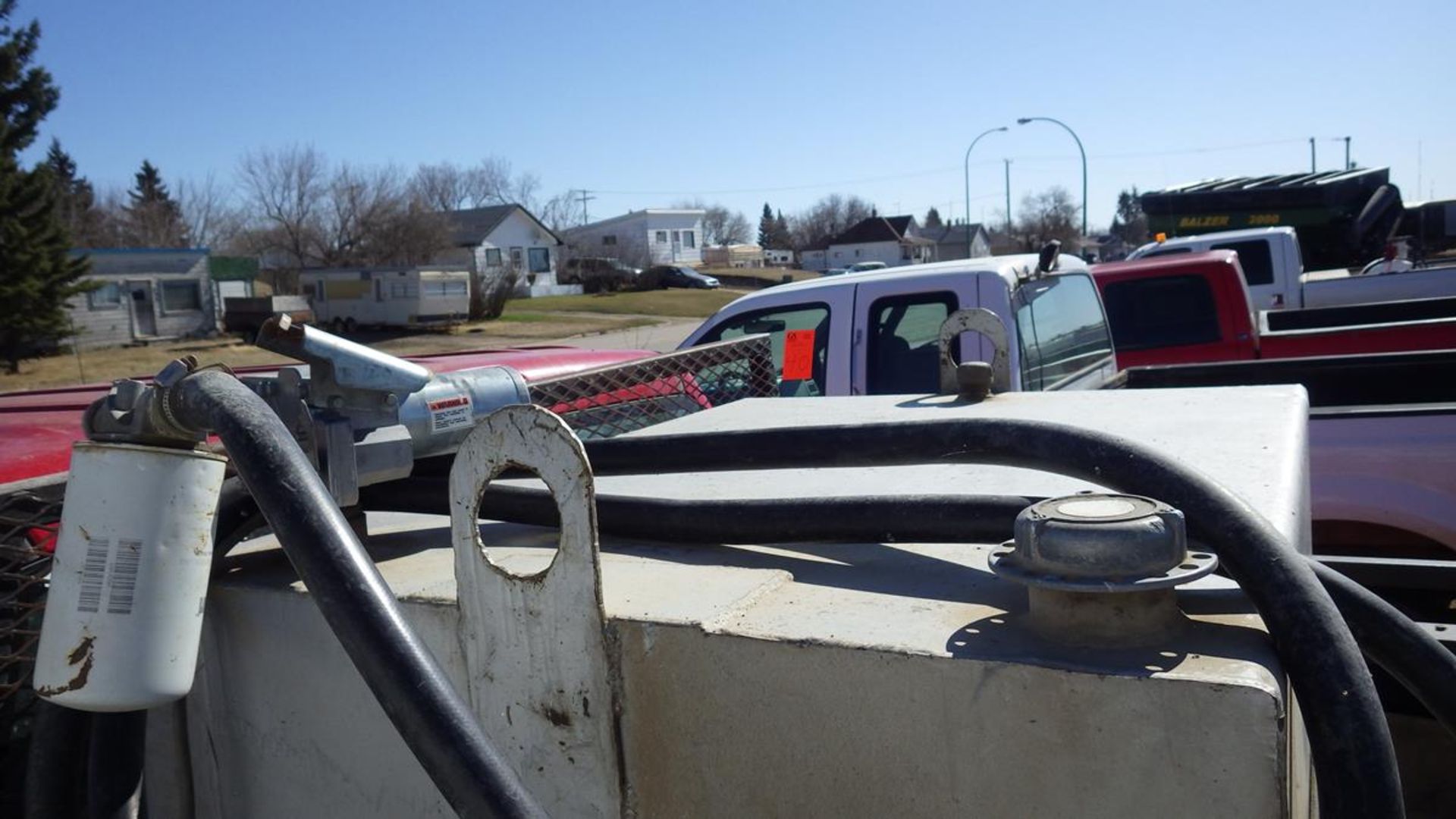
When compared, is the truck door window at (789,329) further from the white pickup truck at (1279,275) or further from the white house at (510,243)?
the white house at (510,243)

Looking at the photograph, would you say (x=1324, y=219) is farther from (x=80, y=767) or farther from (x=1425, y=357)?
(x=80, y=767)

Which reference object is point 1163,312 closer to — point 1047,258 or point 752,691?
point 1047,258

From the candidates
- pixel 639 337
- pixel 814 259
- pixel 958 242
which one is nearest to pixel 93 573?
pixel 639 337

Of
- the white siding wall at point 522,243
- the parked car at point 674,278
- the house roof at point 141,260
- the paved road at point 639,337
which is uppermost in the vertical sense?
the white siding wall at point 522,243

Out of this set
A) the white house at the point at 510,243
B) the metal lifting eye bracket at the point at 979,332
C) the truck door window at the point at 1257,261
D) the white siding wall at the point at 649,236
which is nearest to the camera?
the metal lifting eye bracket at the point at 979,332

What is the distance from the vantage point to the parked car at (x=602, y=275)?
67.2 meters

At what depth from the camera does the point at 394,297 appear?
43125mm

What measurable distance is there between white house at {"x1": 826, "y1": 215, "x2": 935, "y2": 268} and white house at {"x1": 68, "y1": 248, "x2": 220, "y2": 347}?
179ft

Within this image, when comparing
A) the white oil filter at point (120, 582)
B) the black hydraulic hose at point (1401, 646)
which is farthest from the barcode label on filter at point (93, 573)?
the black hydraulic hose at point (1401, 646)

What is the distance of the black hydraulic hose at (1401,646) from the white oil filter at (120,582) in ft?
4.55

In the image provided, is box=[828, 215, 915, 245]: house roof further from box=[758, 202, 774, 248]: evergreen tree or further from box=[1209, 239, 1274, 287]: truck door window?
box=[1209, 239, 1274, 287]: truck door window

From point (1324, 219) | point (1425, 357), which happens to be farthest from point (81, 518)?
point (1324, 219)

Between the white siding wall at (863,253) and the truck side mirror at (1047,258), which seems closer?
the truck side mirror at (1047,258)

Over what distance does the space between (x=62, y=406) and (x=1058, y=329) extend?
4760mm
